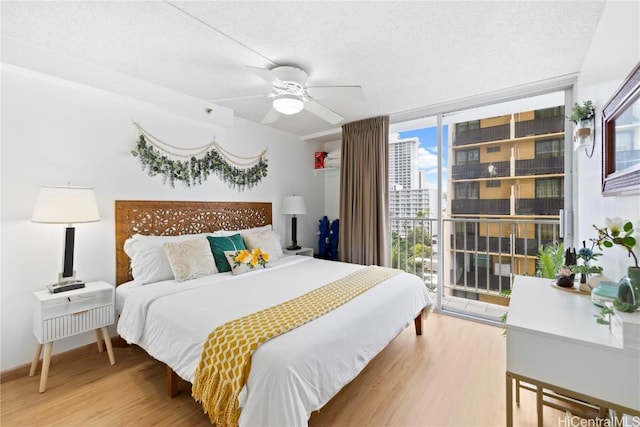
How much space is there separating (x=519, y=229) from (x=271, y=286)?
3.10m

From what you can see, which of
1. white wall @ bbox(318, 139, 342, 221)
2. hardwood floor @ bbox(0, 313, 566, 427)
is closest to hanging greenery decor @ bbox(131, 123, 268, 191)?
white wall @ bbox(318, 139, 342, 221)

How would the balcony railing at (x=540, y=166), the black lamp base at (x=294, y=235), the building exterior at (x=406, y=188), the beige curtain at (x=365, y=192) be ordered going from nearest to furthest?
the balcony railing at (x=540, y=166) → the beige curtain at (x=365, y=192) → the building exterior at (x=406, y=188) → the black lamp base at (x=294, y=235)

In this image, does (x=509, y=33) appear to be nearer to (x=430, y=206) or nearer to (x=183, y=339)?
(x=430, y=206)

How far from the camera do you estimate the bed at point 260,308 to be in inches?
49.9

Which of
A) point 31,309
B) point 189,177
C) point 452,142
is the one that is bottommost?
point 31,309

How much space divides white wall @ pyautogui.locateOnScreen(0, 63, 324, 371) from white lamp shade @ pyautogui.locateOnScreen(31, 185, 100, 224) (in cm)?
27

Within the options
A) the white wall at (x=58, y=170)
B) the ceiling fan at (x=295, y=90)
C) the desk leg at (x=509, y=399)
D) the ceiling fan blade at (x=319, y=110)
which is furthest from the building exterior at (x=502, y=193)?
the white wall at (x=58, y=170)

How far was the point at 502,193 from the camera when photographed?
11.5ft

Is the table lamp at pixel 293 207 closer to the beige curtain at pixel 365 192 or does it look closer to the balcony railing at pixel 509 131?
the beige curtain at pixel 365 192

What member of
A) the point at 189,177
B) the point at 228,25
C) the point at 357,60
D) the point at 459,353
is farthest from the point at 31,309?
the point at 459,353

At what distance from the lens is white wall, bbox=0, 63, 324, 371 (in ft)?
6.81

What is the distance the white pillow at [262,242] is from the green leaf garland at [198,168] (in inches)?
29.5

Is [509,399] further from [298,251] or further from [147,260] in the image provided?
[298,251]

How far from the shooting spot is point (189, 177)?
314cm
